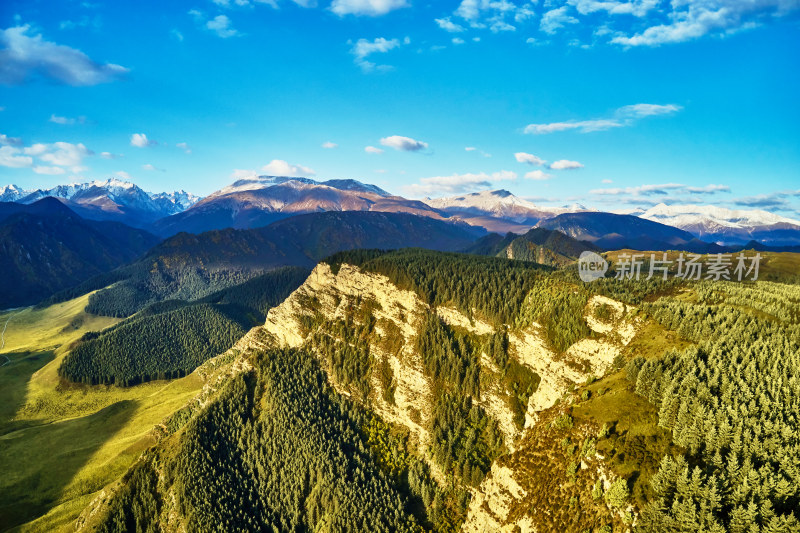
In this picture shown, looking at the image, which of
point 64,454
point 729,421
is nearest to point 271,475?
point 64,454

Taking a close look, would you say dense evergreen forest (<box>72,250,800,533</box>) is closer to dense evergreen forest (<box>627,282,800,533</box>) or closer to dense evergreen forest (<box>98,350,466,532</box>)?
dense evergreen forest (<box>627,282,800,533</box>)

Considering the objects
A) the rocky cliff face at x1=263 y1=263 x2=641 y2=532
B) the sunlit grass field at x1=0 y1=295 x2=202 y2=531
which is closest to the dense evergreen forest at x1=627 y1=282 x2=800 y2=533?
the rocky cliff face at x1=263 y1=263 x2=641 y2=532

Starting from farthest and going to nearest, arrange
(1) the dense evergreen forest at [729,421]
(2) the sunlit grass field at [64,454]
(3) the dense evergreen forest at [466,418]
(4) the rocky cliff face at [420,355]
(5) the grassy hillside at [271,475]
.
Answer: (2) the sunlit grass field at [64,454] < (5) the grassy hillside at [271,475] < (4) the rocky cliff face at [420,355] < (3) the dense evergreen forest at [466,418] < (1) the dense evergreen forest at [729,421]

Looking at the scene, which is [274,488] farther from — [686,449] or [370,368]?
[686,449]

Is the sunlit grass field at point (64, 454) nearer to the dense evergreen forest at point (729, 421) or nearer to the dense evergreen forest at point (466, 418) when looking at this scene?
the dense evergreen forest at point (466, 418)

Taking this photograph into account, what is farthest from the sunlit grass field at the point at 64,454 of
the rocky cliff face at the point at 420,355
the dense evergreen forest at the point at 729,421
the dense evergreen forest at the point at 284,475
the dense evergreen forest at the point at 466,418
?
the dense evergreen forest at the point at 729,421

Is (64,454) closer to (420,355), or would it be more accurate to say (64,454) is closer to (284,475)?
(284,475)

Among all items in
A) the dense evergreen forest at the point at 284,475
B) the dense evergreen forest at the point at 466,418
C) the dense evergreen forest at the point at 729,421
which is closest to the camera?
the dense evergreen forest at the point at 729,421

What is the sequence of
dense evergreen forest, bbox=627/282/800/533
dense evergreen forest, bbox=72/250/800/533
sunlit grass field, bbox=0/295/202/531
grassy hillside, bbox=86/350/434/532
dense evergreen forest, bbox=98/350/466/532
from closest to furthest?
1. dense evergreen forest, bbox=627/282/800/533
2. dense evergreen forest, bbox=72/250/800/533
3. dense evergreen forest, bbox=98/350/466/532
4. grassy hillside, bbox=86/350/434/532
5. sunlit grass field, bbox=0/295/202/531
